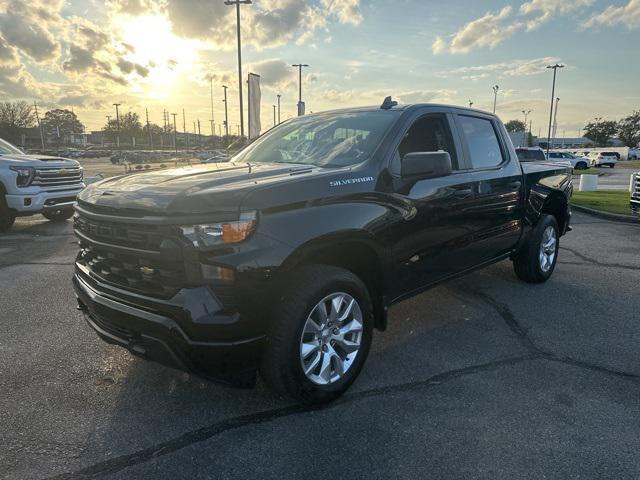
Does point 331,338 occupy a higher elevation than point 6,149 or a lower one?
lower

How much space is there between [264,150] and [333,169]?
1309mm

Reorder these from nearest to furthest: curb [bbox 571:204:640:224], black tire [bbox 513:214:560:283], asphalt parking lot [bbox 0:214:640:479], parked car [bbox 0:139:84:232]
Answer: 1. asphalt parking lot [bbox 0:214:640:479]
2. black tire [bbox 513:214:560:283]
3. parked car [bbox 0:139:84:232]
4. curb [bbox 571:204:640:224]

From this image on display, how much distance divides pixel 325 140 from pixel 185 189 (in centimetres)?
154

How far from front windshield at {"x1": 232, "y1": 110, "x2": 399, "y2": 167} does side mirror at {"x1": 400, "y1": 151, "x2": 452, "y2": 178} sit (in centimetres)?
29

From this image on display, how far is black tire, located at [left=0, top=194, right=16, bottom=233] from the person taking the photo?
8.62 meters

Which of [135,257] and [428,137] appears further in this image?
[428,137]

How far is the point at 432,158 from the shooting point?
10.6 ft

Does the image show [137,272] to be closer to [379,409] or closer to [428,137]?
[379,409]

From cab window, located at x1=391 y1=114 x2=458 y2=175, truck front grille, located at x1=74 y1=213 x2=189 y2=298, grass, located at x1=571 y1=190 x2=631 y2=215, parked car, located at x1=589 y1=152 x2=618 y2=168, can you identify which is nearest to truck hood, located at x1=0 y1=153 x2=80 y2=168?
truck front grille, located at x1=74 y1=213 x2=189 y2=298

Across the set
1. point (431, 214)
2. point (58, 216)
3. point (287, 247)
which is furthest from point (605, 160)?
point (287, 247)

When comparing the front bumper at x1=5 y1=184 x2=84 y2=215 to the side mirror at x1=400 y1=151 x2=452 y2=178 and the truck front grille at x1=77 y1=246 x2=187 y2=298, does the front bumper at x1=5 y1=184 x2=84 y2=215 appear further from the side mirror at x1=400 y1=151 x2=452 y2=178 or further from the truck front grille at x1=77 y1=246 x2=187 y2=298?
the side mirror at x1=400 y1=151 x2=452 y2=178

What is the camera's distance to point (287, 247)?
266 centimetres

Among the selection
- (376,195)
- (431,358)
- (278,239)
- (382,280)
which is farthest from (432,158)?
(431,358)

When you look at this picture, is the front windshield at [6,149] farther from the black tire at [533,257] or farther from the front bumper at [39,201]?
the black tire at [533,257]
